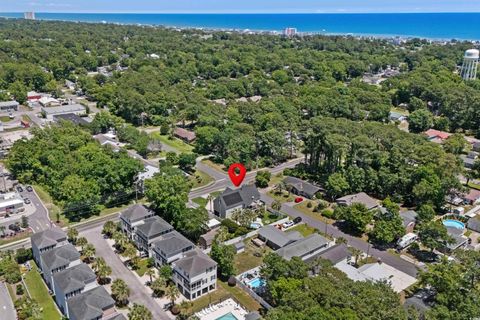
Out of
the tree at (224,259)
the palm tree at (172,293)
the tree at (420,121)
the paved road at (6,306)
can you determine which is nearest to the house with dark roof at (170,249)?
the tree at (224,259)

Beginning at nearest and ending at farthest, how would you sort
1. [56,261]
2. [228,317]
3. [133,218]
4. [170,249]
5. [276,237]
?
1. [228,317]
2. [56,261]
3. [170,249]
4. [133,218]
5. [276,237]

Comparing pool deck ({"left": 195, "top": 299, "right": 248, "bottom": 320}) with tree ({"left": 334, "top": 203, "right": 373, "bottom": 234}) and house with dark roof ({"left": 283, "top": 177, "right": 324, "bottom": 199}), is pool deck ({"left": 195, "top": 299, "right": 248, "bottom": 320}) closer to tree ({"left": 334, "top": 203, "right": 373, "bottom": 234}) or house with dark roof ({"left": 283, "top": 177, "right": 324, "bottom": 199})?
tree ({"left": 334, "top": 203, "right": 373, "bottom": 234})

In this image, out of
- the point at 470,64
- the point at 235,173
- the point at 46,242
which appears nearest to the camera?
the point at 46,242

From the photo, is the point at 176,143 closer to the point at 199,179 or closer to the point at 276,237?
the point at 199,179

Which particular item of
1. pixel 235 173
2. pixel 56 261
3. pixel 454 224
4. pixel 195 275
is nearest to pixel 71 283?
pixel 56 261

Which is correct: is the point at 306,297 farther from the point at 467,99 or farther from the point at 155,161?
the point at 467,99

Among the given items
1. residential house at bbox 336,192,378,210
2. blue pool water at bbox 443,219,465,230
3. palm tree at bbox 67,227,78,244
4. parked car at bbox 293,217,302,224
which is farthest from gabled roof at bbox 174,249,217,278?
blue pool water at bbox 443,219,465,230

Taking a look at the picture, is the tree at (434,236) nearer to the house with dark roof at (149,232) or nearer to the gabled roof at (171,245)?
the gabled roof at (171,245)
